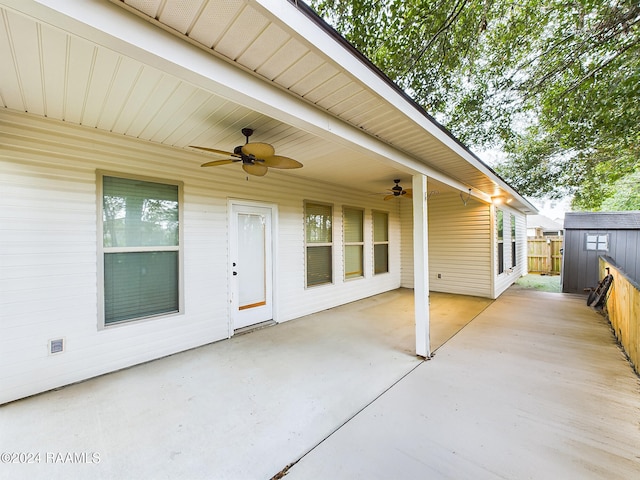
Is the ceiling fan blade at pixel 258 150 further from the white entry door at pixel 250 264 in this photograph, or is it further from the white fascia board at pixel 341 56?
the white entry door at pixel 250 264

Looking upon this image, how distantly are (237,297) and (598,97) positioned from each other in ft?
23.6

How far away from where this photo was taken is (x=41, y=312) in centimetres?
240

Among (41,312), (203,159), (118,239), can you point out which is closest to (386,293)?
(203,159)

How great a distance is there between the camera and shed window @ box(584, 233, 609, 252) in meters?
6.64

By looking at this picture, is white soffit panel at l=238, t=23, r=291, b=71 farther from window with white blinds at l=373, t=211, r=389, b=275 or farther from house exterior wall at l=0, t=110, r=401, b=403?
window with white blinds at l=373, t=211, r=389, b=275

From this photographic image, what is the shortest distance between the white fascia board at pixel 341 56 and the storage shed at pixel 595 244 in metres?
7.07

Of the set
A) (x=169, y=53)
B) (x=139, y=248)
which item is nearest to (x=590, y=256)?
(x=169, y=53)

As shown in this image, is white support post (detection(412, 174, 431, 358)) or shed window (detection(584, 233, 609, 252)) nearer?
white support post (detection(412, 174, 431, 358))

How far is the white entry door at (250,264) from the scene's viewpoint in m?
3.87

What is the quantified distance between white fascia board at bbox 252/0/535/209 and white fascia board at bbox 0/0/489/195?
0.04 meters

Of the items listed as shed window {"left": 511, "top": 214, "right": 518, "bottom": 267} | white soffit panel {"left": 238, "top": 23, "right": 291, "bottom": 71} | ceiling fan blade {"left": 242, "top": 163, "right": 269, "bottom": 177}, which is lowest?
shed window {"left": 511, "top": 214, "right": 518, "bottom": 267}

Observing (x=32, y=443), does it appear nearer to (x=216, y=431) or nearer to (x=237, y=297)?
(x=216, y=431)

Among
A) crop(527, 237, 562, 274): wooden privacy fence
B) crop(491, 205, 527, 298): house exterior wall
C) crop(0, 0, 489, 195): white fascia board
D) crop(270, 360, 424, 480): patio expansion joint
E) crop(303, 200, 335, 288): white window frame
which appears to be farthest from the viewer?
crop(527, 237, 562, 274): wooden privacy fence

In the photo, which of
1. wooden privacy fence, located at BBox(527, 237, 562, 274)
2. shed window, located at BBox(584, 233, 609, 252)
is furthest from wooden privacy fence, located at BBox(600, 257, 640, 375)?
wooden privacy fence, located at BBox(527, 237, 562, 274)
